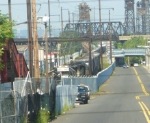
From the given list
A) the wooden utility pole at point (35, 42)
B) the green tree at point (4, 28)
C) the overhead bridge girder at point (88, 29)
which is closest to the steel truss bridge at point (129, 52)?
the overhead bridge girder at point (88, 29)

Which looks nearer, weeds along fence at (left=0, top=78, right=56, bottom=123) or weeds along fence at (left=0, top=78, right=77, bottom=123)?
weeds along fence at (left=0, top=78, right=56, bottom=123)

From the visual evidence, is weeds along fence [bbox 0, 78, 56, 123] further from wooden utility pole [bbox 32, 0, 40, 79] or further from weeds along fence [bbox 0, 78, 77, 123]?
wooden utility pole [bbox 32, 0, 40, 79]

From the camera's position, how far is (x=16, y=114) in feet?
68.7

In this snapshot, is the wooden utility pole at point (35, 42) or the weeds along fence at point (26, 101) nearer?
the weeds along fence at point (26, 101)

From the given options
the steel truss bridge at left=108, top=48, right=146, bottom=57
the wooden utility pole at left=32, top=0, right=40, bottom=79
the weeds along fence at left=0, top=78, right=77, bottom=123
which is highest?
the wooden utility pole at left=32, top=0, right=40, bottom=79

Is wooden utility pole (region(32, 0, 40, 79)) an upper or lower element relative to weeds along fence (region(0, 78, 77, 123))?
upper

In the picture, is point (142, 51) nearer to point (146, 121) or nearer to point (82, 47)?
point (82, 47)

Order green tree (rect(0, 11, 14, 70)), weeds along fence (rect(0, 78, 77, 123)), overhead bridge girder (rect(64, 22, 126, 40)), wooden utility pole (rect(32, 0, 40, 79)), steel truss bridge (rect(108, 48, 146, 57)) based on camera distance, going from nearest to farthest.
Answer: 1. green tree (rect(0, 11, 14, 70))
2. weeds along fence (rect(0, 78, 77, 123))
3. wooden utility pole (rect(32, 0, 40, 79))
4. overhead bridge girder (rect(64, 22, 126, 40))
5. steel truss bridge (rect(108, 48, 146, 57))

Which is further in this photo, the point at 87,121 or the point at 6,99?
the point at 87,121

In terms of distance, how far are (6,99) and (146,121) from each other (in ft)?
24.6

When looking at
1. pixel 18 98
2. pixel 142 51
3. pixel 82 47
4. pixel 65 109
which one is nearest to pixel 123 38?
pixel 142 51

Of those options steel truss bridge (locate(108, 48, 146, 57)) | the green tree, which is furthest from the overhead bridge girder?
the green tree

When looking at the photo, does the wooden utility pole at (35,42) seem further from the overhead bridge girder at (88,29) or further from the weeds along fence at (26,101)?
the overhead bridge girder at (88,29)

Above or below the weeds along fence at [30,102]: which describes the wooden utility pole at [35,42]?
above
